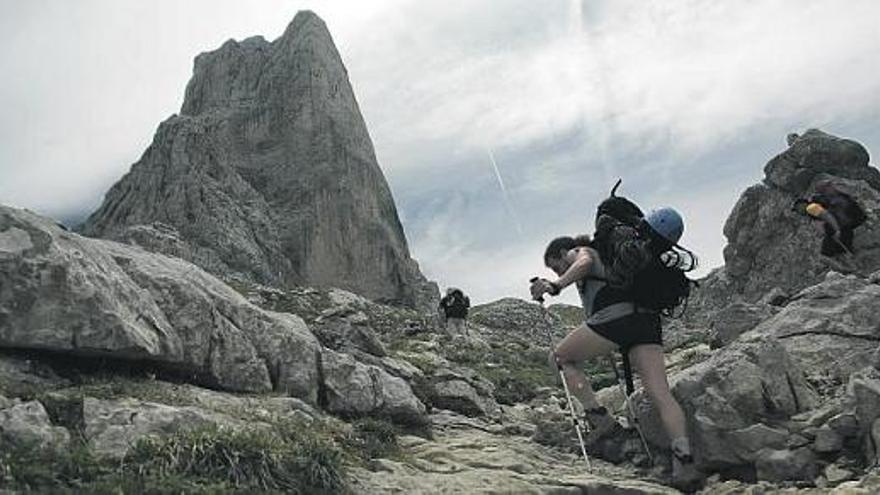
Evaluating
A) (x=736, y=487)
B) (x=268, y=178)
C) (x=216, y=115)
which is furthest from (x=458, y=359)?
(x=216, y=115)

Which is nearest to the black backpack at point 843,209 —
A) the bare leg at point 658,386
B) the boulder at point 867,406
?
the boulder at point 867,406

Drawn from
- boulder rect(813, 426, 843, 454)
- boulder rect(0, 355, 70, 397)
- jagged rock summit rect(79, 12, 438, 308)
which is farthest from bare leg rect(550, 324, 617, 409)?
jagged rock summit rect(79, 12, 438, 308)

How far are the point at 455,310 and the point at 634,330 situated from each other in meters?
29.3

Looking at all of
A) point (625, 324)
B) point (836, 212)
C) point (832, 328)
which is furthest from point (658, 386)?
point (836, 212)

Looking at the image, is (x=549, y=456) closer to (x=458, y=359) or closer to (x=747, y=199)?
(x=458, y=359)

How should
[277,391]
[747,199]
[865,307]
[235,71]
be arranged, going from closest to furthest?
[277,391]
[865,307]
[747,199]
[235,71]

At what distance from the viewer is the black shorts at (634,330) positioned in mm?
10531

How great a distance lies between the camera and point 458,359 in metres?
27.0

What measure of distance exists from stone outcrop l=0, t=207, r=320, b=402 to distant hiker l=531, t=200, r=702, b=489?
489 centimetres

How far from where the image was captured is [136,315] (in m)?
11.4

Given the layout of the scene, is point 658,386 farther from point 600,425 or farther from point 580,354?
point 600,425

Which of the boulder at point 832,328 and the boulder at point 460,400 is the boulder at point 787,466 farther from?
the boulder at point 460,400

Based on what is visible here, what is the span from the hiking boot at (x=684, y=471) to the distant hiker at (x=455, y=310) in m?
28.1

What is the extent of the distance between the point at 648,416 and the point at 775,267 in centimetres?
2597
